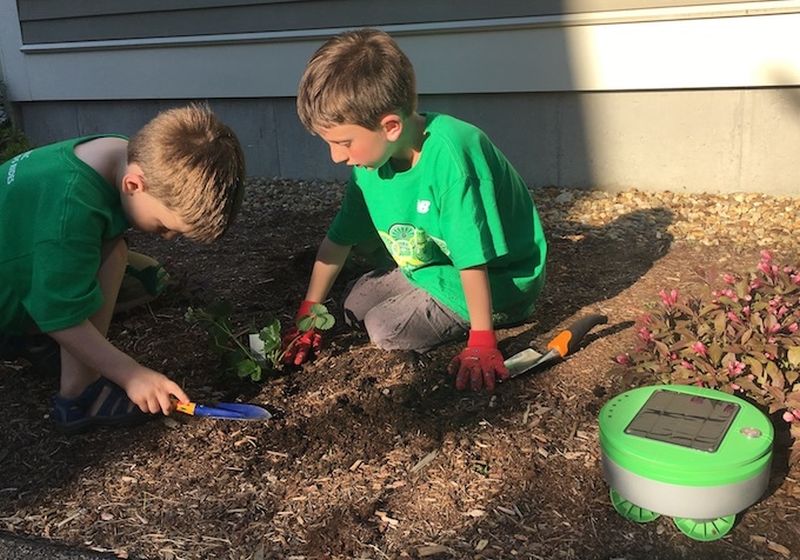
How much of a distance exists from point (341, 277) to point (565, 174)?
209cm

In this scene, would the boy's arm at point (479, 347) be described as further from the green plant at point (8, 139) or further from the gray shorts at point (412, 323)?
the green plant at point (8, 139)

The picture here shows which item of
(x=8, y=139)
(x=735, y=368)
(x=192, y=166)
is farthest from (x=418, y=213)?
(x=8, y=139)

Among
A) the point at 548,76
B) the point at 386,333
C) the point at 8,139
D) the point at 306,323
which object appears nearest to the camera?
the point at 306,323

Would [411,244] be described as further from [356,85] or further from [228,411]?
[228,411]

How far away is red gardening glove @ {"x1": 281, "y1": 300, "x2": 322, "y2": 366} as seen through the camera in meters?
3.00

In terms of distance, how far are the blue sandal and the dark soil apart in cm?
4

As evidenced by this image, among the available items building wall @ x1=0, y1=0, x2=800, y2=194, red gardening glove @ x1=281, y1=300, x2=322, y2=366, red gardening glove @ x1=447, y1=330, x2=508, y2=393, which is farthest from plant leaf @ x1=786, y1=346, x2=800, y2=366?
building wall @ x1=0, y1=0, x2=800, y2=194

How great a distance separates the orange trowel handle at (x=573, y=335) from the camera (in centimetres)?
282

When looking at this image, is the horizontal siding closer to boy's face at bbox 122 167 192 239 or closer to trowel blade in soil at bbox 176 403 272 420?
boy's face at bbox 122 167 192 239

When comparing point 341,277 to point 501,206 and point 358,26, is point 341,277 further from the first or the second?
point 358,26

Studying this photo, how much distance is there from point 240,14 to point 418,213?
3.67 metres

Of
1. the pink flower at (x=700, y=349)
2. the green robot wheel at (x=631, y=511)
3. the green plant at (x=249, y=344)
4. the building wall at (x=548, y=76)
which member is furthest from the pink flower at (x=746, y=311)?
the building wall at (x=548, y=76)

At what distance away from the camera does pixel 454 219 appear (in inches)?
107

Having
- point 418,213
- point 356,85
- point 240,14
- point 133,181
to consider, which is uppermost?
point 240,14
